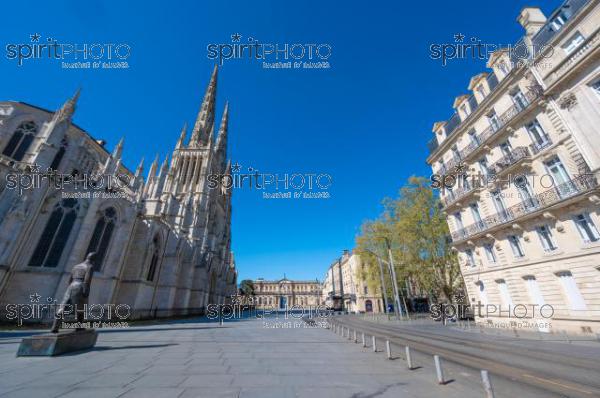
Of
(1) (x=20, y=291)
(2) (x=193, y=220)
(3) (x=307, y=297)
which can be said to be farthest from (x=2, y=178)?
(3) (x=307, y=297)

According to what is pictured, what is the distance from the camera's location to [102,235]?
22125 mm

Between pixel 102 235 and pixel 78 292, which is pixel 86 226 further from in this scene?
pixel 78 292

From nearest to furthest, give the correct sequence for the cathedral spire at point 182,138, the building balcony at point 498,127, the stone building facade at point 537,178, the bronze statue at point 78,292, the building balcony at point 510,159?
the bronze statue at point 78,292 → the stone building facade at point 537,178 → the building balcony at point 498,127 → the building balcony at point 510,159 → the cathedral spire at point 182,138

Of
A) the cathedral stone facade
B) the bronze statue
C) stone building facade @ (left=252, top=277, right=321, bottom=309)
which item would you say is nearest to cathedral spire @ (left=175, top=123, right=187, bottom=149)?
the cathedral stone facade

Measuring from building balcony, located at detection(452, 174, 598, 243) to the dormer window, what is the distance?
25.9 feet

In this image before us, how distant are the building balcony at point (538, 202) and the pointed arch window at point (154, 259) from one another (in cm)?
3277

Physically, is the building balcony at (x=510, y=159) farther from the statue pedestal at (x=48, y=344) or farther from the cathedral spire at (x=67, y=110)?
the cathedral spire at (x=67, y=110)

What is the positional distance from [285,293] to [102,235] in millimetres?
102445

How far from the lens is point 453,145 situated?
23719mm

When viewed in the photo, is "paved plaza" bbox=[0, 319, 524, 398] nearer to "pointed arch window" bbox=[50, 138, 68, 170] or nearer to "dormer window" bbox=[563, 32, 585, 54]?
"dormer window" bbox=[563, 32, 585, 54]

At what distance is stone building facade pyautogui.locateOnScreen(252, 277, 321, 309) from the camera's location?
113312 mm

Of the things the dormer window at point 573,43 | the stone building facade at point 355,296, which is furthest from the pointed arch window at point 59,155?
the stone building facade at point 355,296

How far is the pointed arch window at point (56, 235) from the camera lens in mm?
18391

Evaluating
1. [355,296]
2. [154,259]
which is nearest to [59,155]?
[154,259]
